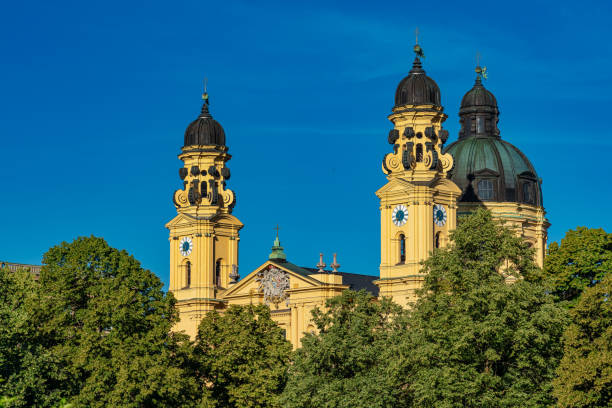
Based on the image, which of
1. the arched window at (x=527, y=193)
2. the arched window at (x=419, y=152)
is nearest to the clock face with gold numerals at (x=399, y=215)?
the arched window at (x=419, y=152)

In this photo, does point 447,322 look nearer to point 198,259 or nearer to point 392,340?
point 392,340

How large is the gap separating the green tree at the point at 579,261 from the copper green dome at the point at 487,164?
84.2ft

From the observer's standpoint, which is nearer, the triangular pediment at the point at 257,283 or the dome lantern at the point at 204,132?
the triangular pediment at the point at 257,283

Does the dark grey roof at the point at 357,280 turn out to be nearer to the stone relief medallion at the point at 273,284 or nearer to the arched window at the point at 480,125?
the stone relief medallion at the point at 273,284

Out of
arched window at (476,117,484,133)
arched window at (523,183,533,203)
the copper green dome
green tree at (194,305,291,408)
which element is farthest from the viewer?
arched window at (476,117,484,133)

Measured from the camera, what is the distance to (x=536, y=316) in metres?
71.1

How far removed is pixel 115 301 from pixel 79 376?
5.03m

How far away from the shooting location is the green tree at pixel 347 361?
246 ft

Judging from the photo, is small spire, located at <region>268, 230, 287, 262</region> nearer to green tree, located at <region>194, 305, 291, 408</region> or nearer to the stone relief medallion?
the stone relief medallion

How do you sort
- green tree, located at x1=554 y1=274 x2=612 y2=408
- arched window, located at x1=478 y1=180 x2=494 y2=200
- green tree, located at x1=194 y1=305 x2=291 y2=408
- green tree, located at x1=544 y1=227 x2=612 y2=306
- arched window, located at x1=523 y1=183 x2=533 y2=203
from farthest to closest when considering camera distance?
arched window, located at x1=523 y1=183 x2=533 y2=203, arched window, located at x1=478 y1=180 x2=494 y2=200, green tree, located at x1=544 y1=227 x2=612 y2=306, green tree, located at x1=194 y1=305 x2=291 y2=408, green tree, located at x1=554 y1=274 x2=612 y2=408

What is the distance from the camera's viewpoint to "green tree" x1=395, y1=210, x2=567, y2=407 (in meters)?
69.9

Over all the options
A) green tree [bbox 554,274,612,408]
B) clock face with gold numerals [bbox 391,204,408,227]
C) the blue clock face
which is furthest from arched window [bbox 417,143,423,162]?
green tree [bbox 554,274,612,408]

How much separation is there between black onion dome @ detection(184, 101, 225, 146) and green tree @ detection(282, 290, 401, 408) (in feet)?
130

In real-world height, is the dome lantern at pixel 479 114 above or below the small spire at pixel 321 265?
above
